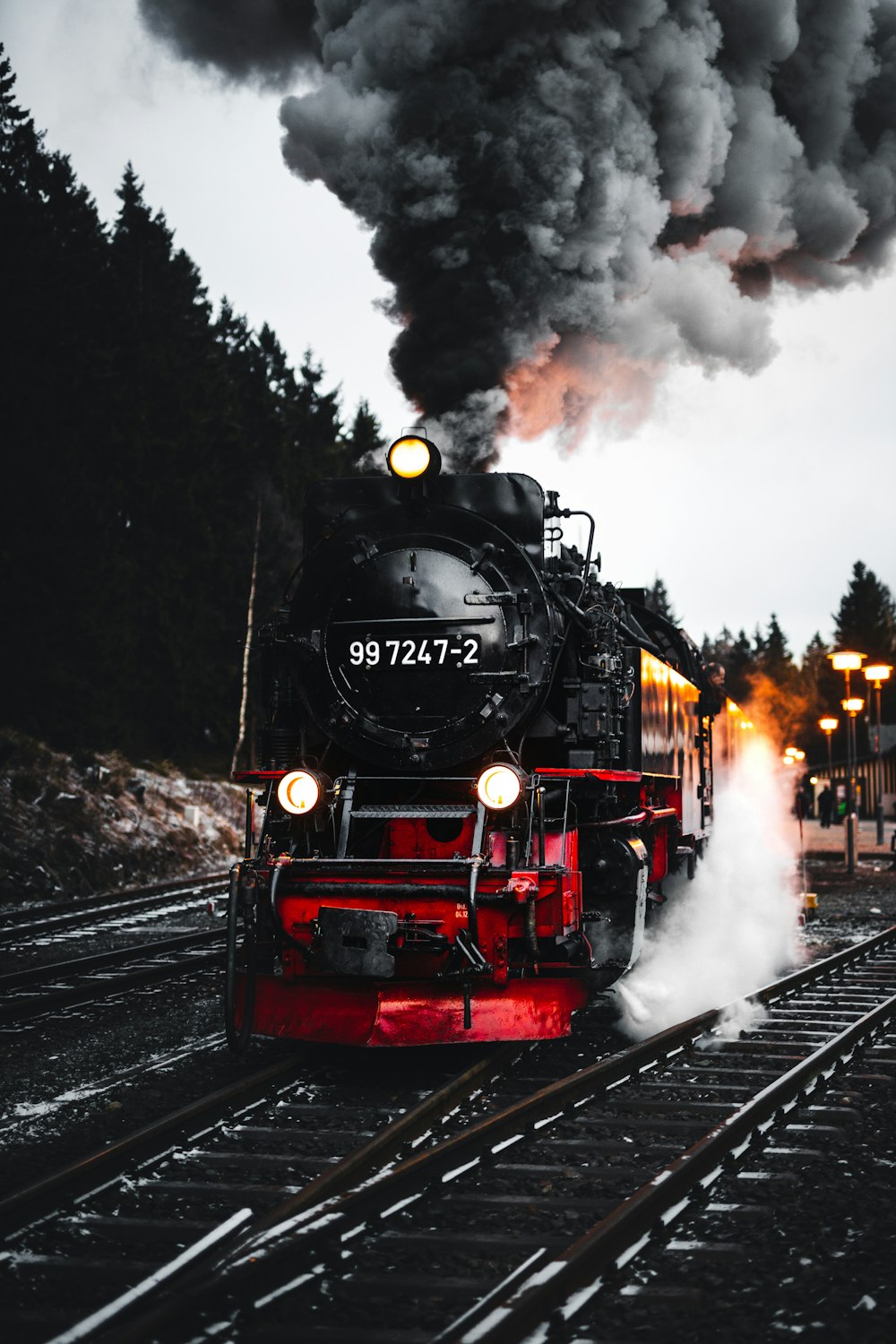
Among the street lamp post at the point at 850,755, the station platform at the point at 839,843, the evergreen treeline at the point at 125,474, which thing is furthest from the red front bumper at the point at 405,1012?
the station platform at the point at 839,843

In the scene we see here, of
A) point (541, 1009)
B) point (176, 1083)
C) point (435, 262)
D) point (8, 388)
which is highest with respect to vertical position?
point (8, 388)

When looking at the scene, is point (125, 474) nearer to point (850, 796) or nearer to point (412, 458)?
point (850, 796)

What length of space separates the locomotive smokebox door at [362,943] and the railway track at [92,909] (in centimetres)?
677

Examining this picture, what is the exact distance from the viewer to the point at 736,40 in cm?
1221

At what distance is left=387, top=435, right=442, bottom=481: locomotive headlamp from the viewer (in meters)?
7.22

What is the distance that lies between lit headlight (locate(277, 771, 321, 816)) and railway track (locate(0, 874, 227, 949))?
6.22m

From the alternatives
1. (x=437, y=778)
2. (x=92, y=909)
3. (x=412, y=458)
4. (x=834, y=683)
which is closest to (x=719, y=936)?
(x=437, y=778)

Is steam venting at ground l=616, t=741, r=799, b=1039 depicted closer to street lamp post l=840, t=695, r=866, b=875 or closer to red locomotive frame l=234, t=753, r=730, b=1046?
red locomotive frame l=234, t=753, r=730, b=1046

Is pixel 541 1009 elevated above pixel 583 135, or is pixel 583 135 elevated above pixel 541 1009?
pixel 583 135

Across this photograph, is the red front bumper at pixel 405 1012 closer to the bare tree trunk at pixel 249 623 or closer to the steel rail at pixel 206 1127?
the steel rail at pixel 206 1127

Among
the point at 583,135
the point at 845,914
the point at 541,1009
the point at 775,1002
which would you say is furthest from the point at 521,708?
the point at 845,914

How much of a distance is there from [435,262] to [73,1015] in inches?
252

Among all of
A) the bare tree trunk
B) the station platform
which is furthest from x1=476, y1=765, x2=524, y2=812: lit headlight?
the bare tree trunk

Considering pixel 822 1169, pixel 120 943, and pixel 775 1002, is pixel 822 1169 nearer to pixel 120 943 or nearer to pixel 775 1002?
pixel 775 1002
